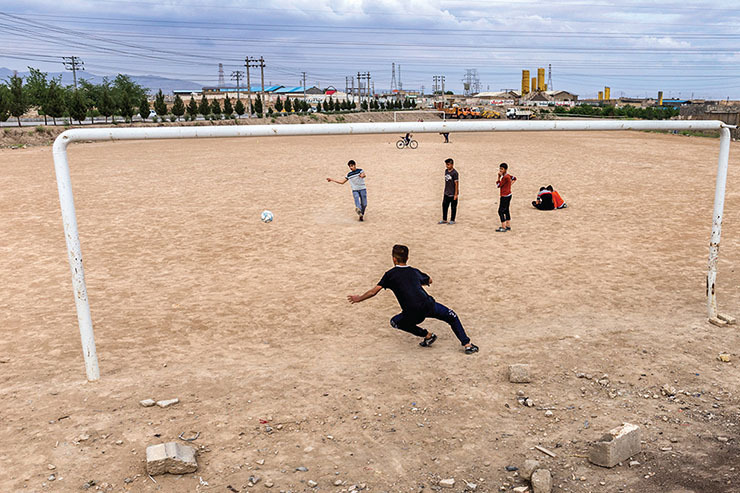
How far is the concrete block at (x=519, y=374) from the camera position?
6047 millimetres

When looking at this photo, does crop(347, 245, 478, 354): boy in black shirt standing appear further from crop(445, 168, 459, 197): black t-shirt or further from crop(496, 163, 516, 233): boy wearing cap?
crop(445, 168, 459, 197): black t-shirt

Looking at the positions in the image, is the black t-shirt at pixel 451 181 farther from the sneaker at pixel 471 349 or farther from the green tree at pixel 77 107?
the green tree at pixel 77 107

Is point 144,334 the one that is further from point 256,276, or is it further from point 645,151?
point 645,151

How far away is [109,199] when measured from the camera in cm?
1839

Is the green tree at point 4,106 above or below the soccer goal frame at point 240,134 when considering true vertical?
above

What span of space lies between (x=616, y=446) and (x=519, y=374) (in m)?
1.55

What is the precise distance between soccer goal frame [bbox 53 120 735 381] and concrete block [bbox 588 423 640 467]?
145 inches

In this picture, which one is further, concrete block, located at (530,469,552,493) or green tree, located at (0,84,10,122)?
green tree, located at (0,84,10,122)

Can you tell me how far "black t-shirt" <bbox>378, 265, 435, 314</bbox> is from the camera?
259 inches

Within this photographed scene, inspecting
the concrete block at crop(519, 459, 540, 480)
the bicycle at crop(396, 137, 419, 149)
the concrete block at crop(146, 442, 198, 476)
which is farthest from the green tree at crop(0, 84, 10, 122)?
the concrete block at crop(519, 459, 540, 480)

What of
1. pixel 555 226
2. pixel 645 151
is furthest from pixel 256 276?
pixel 645 151

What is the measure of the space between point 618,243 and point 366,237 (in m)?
5.56

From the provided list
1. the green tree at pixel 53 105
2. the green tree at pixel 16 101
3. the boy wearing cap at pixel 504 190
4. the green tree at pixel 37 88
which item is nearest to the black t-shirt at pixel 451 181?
the boy wearing cap at pixel 504 190

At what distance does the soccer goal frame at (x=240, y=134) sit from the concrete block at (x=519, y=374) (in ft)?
9.35
